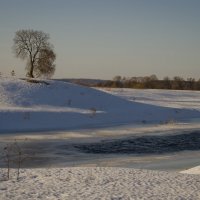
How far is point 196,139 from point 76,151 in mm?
7188

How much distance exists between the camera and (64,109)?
106 ft

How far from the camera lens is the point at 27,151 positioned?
58.2 ft

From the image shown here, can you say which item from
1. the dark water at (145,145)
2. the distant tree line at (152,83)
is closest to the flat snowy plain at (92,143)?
the dark water at (145,145)

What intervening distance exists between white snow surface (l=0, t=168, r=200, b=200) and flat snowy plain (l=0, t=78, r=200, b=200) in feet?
0.06

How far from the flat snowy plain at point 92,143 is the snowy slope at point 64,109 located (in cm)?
5

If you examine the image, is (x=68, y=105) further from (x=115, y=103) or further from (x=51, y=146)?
(x=51, y=146)

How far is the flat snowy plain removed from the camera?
10203mm

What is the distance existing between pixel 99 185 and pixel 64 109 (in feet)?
71.8

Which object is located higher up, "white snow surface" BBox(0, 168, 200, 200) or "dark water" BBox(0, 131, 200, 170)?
"white snow surface" BBox(0, 168, 200, 200)

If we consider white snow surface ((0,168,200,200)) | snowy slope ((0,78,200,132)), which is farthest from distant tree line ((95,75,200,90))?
white snow surface ((0,168,200,200))

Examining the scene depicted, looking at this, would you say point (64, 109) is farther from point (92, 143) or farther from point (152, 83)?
point (152, 83)

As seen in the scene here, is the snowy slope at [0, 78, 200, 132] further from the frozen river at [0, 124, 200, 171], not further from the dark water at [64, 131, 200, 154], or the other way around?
the dark water at [64, 131, 200, 154]

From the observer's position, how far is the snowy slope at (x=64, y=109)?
27.8m

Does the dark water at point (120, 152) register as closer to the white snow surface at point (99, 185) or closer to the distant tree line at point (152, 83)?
the white snow surface at point (99, 185)
